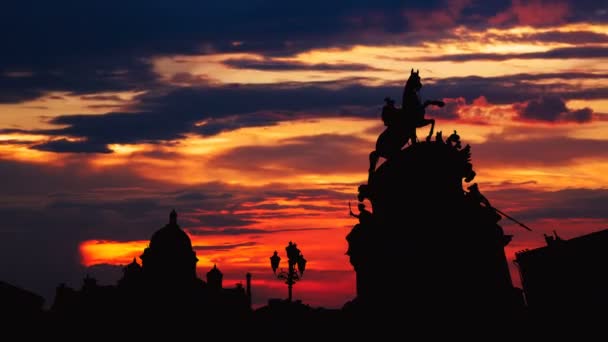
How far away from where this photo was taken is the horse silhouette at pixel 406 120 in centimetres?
1856

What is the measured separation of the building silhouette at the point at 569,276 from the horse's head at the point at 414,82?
782 inches

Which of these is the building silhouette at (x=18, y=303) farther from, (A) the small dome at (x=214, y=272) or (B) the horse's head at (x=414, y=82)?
(B) the horse's head at (x=414, y=82)

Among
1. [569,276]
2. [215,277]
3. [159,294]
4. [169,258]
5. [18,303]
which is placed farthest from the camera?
[215,277]

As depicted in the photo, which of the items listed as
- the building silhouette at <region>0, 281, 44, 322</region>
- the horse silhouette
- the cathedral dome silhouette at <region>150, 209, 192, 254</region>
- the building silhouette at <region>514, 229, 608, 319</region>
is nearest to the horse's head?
the horse silhouette

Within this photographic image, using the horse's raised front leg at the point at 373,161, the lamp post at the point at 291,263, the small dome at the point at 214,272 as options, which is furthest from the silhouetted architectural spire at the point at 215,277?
the horse's raised front leg at the point at 373,161

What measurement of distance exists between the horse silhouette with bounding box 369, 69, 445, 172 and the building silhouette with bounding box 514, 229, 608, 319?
1946 cm

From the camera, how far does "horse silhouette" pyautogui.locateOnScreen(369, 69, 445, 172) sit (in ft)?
60.9

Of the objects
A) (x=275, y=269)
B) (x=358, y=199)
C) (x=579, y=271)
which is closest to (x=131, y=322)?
(x=275, y=269)

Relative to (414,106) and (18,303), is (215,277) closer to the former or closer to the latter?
(18,303)

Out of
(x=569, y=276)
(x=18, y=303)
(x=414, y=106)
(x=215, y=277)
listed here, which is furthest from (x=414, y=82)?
(x=215, y=277)

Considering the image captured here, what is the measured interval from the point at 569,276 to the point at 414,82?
24511mm

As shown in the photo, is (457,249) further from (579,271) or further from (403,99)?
(579,271)

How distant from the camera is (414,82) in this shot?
18609 millimetres

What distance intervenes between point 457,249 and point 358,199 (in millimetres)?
3144
